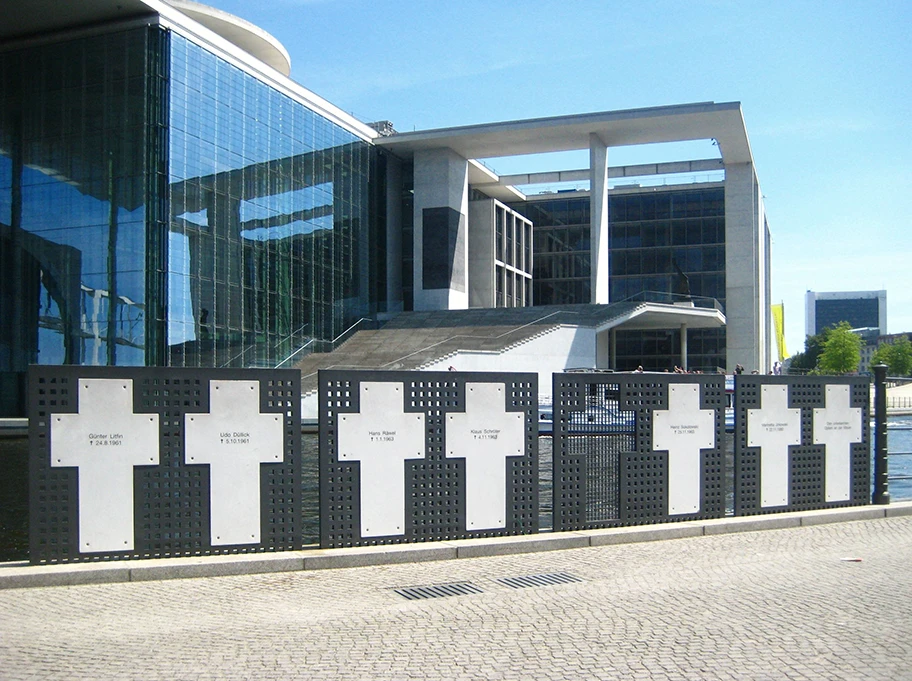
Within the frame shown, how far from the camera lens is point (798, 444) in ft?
39.3

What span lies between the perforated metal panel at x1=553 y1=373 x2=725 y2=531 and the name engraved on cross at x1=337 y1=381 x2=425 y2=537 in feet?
5.85

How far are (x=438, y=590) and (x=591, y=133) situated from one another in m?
47.9

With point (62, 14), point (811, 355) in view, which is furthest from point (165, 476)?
point (811, 355)

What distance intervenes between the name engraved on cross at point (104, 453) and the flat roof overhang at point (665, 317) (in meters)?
40.3

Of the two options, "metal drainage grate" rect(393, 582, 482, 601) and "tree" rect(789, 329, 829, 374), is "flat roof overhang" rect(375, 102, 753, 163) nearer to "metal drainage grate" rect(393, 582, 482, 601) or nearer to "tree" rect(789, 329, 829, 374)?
"metal drainage grate" rect(393, 582, 482, 601)

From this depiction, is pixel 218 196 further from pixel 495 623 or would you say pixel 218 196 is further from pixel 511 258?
pixel 495 623

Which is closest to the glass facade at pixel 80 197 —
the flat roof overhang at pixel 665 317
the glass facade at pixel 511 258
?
the flat roof overhang at pixel 665 317

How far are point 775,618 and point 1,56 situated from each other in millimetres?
41633

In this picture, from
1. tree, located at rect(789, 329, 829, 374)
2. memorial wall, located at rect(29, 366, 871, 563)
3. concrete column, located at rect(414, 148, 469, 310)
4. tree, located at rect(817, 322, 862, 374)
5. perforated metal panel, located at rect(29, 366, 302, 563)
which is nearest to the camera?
perforated metal panel, located at rect(29, 366, 302, 563)

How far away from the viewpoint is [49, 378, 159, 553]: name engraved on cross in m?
8.39

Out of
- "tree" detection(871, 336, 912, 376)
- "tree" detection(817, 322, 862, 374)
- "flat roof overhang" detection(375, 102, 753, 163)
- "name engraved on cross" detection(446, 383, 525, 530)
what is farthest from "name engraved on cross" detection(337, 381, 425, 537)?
"tree" detection(871, 336, 912, 376)

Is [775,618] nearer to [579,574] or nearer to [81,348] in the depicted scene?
[579,574]

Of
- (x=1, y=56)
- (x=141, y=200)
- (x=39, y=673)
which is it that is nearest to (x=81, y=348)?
(x=141, y=200)

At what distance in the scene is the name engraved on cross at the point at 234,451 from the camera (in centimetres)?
887
